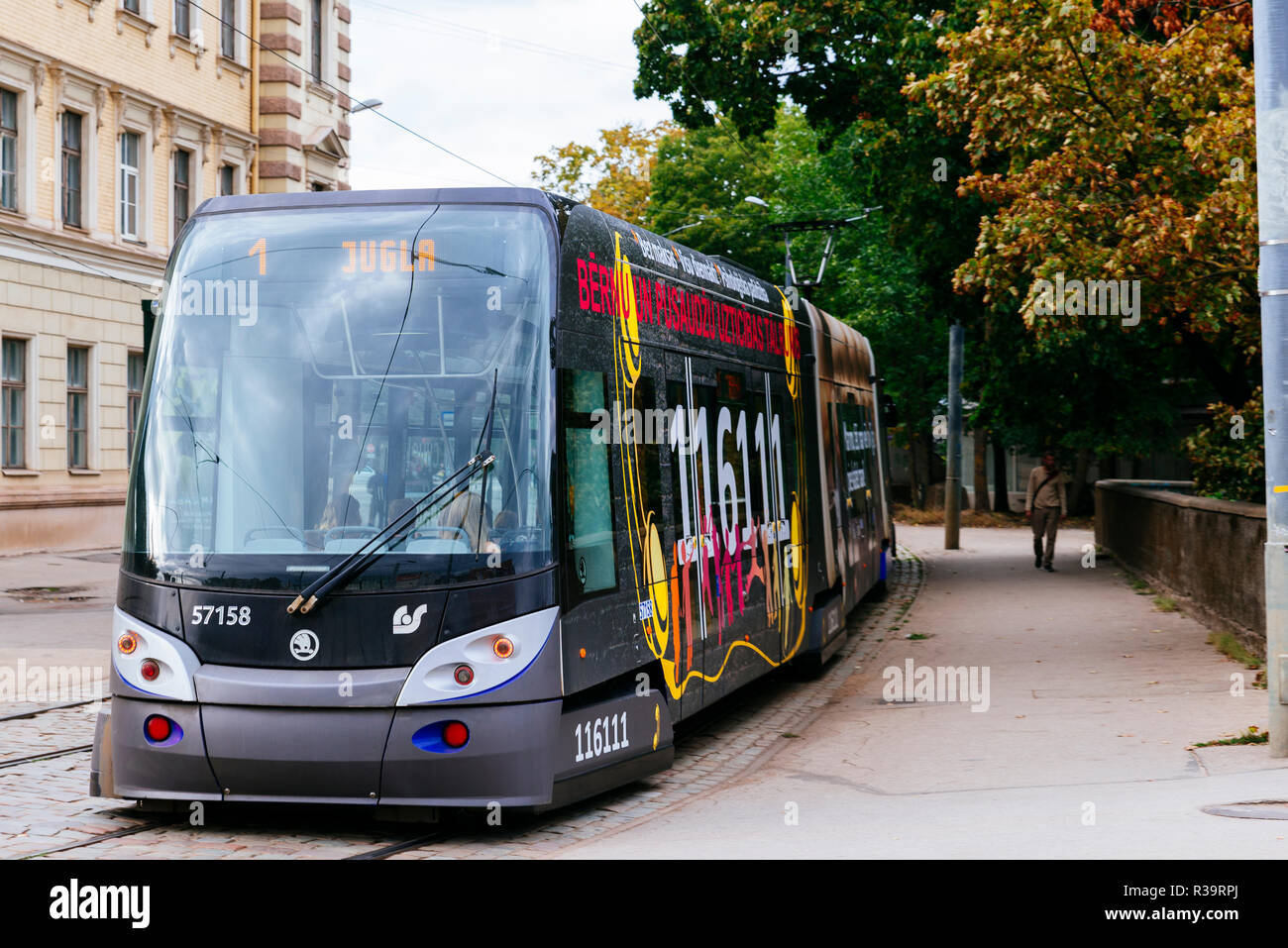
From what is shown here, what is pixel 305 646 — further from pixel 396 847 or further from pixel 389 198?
pixel 389 198

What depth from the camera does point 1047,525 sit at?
2580 centimetres

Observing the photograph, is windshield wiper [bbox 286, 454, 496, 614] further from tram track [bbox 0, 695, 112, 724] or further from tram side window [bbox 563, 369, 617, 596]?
tram track [bbox 0, 695, 112, 724]

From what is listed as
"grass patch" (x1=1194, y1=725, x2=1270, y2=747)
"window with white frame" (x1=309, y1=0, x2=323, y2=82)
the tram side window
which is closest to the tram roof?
the tram side window

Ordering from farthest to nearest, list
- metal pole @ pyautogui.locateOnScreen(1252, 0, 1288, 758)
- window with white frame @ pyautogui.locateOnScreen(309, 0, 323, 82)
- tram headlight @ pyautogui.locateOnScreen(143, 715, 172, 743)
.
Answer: window with white frame @ pyautogui.locateOnScreen(309, 0, 323, 82)
metal pole @ pyautogui.locateOnScreen(1252, 0, 1288, 758)
tram headlight @ pyautogui.locateOnScreen(143, 715, 172, 743)

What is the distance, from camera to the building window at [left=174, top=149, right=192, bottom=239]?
30.9m

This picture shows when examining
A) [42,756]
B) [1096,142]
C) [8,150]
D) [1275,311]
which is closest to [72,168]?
[8,150]

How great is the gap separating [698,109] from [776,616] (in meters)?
15.6

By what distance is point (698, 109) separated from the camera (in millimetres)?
25844

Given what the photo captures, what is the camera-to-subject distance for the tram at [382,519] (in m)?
7.04

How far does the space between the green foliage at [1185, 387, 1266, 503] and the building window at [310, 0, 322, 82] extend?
21919mm

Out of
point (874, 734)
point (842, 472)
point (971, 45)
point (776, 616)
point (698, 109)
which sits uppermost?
point (698, 109)

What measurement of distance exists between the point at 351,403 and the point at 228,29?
27.0 metres

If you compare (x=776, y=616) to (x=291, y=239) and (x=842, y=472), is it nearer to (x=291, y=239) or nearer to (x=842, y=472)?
(x=842, y=472)

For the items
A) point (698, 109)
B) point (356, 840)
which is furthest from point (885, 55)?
point (356, 840)
